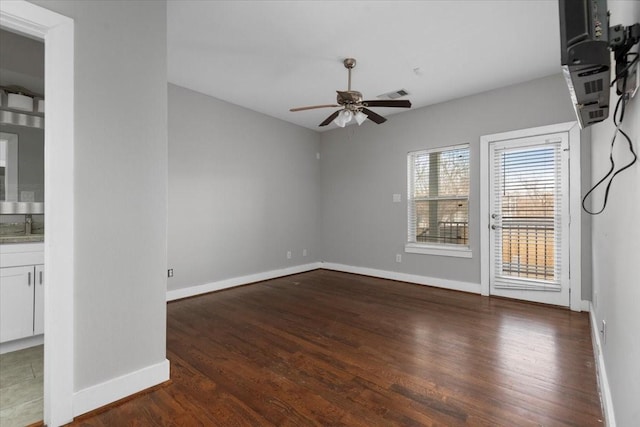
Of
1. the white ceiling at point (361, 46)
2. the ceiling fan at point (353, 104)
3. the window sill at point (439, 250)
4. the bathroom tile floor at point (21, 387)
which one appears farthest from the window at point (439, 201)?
the bathroom tile floor at point (21, 387)

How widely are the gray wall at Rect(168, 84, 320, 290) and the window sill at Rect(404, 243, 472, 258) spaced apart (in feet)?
6.66

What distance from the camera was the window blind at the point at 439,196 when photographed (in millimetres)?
4516

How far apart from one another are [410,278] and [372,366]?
115 inches

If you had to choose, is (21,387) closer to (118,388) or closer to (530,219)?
(118,388)

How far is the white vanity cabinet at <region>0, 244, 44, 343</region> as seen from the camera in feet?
7.92

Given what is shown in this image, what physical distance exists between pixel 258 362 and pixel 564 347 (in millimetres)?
2560

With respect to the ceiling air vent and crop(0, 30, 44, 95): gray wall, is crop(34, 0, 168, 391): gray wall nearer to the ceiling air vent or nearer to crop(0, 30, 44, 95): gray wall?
crop(0, 30, 44, 95): gray wall

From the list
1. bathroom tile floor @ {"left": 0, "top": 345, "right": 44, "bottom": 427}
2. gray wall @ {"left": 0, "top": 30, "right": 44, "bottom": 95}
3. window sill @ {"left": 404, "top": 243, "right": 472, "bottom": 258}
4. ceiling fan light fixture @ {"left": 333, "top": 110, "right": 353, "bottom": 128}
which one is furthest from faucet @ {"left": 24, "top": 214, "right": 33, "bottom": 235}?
window sill @ {"left": 404, "top": 243, "right": 472, "bottom": 258}

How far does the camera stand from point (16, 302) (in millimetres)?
2473

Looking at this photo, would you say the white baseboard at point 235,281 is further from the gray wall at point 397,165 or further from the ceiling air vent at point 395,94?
the ceiling air vent at point 395,94

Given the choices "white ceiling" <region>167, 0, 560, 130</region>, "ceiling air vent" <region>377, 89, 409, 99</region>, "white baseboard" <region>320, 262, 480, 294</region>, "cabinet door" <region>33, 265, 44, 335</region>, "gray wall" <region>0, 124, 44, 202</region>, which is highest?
"white ceiling" <region>167, 0, 560, 130</region>

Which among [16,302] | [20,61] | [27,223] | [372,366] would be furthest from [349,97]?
[16,302]

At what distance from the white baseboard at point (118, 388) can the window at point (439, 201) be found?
3914mm

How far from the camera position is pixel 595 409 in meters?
1.75
